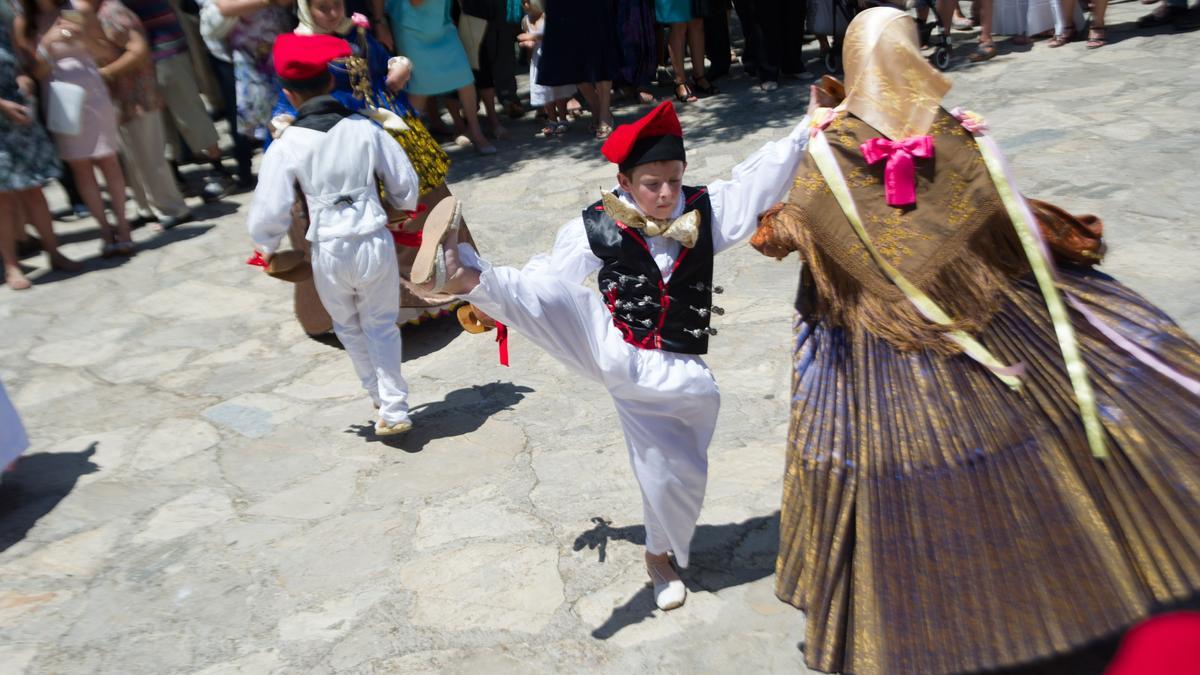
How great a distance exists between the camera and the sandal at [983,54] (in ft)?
31.7

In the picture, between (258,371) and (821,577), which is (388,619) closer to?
(821,577)

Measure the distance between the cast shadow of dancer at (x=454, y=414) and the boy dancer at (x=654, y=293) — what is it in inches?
75.1

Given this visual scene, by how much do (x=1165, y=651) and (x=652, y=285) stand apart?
2618 millimetres

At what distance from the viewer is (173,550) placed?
15.8ft

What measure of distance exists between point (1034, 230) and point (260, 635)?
294 cm

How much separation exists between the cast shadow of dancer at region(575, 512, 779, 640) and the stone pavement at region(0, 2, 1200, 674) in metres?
0.01

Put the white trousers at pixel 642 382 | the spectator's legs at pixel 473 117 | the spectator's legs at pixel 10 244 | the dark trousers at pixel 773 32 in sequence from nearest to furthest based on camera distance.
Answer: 1. the white trousers at pixel 642 382
2. the spectator's legs at pixel 10 244
3. the spectator's legs at pixel 473 117
4. the dark trousers at pixel 773 32

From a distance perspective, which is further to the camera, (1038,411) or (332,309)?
(332,309)

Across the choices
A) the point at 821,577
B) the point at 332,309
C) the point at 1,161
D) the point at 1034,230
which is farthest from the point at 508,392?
the point at 1,161

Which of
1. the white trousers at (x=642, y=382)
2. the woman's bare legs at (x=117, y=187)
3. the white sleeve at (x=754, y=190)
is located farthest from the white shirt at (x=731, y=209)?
the woman's bare legs at (x=117, y=187)

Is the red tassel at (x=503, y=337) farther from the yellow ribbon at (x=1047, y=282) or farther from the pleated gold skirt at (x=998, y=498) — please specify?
the yellow ribbon at (x=1047, y=282)

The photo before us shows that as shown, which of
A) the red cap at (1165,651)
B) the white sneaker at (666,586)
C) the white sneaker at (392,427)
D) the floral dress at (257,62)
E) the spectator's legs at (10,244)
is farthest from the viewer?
the floral dress at (257,62)

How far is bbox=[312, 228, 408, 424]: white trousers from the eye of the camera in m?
5.13

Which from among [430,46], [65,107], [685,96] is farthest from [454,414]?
[685,96]
